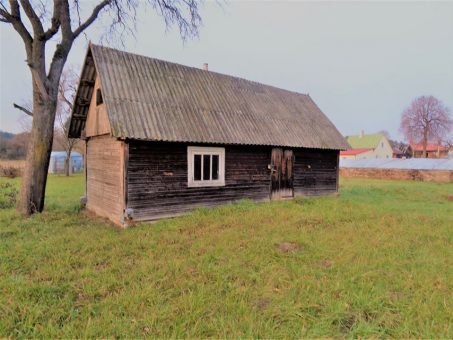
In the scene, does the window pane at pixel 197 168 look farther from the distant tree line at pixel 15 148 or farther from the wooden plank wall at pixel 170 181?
the distant tree line at pixel 15 148

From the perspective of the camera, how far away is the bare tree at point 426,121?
1944 inches

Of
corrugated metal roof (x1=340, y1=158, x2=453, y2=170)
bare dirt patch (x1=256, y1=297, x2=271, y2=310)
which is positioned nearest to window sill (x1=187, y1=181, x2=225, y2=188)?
bare dirt patch (x1=256, y1=297, x2=271, y2=310)

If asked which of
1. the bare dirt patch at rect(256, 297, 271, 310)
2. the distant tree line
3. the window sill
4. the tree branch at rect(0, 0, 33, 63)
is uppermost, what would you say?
the tree branch at rect(0, 0, 33, 63)

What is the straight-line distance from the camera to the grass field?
377 cm

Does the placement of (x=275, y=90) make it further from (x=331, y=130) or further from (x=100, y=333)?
(x=100, y=333)

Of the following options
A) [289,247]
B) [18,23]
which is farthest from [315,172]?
[18,23]

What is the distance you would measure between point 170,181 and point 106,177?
252cm

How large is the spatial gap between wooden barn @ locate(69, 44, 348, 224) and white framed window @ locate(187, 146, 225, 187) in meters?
0.04

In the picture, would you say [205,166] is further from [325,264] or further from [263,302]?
[263,302]

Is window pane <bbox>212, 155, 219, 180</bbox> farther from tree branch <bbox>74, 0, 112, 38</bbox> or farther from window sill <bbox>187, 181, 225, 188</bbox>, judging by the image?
tree branch <bbox>74, 0, 112, 38</bbox>

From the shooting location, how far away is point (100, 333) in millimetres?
3564

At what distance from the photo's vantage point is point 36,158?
9688 millimetres

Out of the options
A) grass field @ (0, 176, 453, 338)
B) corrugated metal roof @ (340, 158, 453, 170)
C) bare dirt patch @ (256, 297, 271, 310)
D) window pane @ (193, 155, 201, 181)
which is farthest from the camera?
corrugated metal roof @ (340, 158, 453, 170)

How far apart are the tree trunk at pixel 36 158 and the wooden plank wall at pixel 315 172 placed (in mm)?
10506
